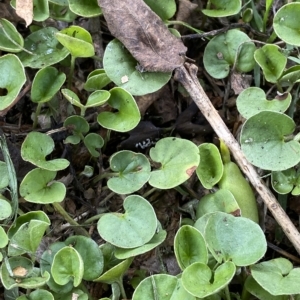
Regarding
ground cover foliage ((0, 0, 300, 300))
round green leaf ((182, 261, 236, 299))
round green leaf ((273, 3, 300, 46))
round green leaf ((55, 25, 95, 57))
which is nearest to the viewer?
round green leaf ((182, 261, 236, 299))

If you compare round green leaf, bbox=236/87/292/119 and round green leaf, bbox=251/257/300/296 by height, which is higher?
round green leaf, bbox=236/87/292/119

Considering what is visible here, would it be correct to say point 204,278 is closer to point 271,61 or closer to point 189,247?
point 189,247

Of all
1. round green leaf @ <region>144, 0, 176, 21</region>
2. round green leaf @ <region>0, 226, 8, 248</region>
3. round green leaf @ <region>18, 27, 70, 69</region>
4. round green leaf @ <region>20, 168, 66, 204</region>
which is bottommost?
round green leaf @ <region>0, 226, 8, 248</region>

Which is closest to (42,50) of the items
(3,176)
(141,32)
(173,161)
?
(141,32)

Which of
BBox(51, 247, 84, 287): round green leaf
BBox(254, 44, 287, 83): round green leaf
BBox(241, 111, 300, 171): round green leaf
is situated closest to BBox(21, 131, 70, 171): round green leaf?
BBox(51, 247, 84, 287): round green leaf

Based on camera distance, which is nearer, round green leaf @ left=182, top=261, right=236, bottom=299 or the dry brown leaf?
round green leaf @ left=182, top=261, right=236, bottom=299

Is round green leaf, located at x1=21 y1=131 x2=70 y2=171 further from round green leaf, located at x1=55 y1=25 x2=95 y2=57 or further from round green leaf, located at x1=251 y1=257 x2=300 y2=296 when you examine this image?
round green leaf, located at x1=251 y1=257 x2=300 y2=296
